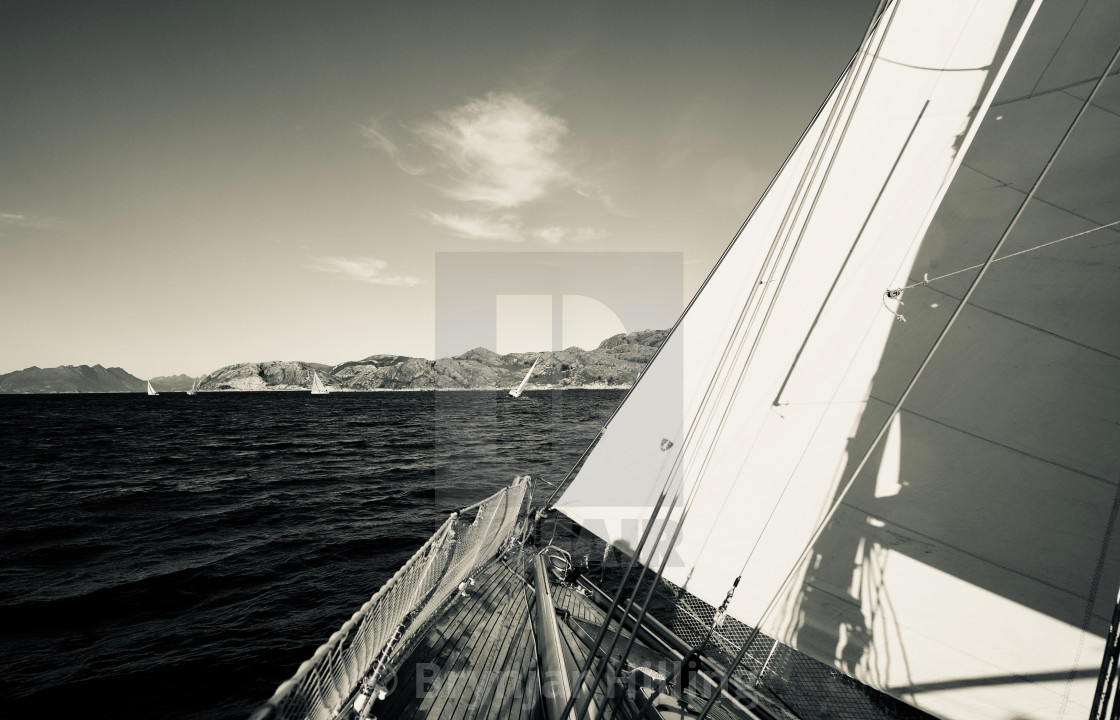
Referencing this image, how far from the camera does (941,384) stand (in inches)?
160

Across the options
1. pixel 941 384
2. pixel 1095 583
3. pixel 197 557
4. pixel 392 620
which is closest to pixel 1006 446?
pixel 941 384

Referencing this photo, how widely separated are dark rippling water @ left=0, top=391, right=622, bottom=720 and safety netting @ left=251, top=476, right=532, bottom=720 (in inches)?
179

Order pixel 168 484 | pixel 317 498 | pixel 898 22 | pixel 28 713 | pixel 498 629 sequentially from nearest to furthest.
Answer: pixel 898 22 < pixel 498 629 < pixel 28 713 < pixel 317 498 < pixel 168 484

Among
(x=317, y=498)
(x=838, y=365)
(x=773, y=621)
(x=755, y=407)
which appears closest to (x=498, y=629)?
(x=773, y=621)

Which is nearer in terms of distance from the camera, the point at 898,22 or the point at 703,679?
the point at 898,22

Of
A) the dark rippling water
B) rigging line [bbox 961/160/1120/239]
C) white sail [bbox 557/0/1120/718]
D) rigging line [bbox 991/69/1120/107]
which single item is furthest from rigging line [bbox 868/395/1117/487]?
the dark rippling water

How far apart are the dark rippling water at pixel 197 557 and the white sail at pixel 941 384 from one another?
9155 mm

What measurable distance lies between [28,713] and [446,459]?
22281mm

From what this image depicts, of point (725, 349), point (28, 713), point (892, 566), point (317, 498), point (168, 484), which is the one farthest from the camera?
point (168, 484)

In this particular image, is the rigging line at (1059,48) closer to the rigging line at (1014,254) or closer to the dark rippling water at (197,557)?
the rigging line at (1014,254)

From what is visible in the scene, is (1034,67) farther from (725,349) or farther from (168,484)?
(168,484)

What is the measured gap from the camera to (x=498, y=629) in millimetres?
5766

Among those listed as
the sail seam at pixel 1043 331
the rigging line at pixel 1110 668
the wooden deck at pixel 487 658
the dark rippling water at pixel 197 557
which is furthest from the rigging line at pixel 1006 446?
the dark rippling water at pixel 197 557

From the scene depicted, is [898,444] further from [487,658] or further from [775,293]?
[487,658]
